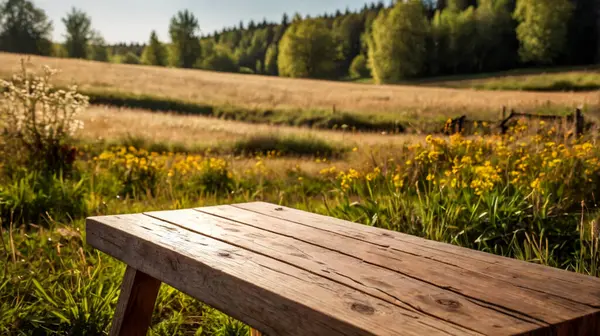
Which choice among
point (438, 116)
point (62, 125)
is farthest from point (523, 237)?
point (438, 116)

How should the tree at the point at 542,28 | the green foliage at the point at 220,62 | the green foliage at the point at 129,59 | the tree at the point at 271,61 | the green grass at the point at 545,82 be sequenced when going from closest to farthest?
the green grass at the point at 545,82
the tree at the point at 542,28
the green foliage at the point at 220,62
the tree at the point at 271,61
the green foliage at the point at 129,59

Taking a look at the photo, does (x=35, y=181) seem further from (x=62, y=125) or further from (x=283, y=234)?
(x=283, y=234)

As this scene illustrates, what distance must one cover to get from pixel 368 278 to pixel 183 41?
57.1 meters

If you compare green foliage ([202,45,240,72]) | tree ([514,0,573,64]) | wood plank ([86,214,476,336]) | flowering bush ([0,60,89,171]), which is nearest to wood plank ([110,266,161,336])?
wood plank ([86,214,476,336])

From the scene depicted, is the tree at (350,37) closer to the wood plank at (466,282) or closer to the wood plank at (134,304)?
the wood plank at (134,304)

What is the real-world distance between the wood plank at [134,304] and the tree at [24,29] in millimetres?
49585

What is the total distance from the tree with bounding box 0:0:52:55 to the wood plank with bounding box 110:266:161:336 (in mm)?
49585

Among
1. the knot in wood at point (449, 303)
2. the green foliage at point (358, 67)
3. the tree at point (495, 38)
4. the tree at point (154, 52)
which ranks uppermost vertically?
the tree at point (495, 38)

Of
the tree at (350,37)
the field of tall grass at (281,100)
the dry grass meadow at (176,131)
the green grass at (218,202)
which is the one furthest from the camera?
the tree at (350,37)

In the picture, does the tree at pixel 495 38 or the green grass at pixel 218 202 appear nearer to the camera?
the green grass at pixel 218 202

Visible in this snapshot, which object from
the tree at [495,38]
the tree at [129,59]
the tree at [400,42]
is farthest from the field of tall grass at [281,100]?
the tree at [129,59]

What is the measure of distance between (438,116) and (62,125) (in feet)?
39.4

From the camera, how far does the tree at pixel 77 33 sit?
54.2 meters

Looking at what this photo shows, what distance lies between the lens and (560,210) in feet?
13.0
